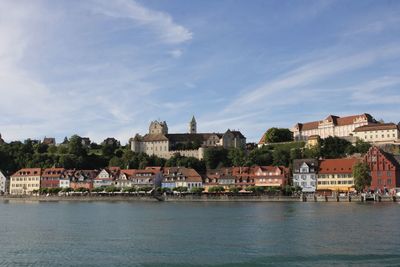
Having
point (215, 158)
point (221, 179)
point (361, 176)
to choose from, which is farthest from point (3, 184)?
point (361, 176)

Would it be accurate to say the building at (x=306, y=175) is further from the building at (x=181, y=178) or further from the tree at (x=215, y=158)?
the tree at (x=215, y=158)

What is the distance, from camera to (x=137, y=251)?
31.4m

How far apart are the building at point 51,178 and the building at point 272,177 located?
46735 mm

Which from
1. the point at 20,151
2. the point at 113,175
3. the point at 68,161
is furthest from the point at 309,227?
the point at 20,151

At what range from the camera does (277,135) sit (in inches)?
5212

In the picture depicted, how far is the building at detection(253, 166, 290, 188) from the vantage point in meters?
97.7

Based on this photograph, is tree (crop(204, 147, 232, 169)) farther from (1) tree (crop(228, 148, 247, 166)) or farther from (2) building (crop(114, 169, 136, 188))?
(2) building (crop(114, 169, 136, 188))

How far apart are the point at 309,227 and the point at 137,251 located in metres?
A: 16.0

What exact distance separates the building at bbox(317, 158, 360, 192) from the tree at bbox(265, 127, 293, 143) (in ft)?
122

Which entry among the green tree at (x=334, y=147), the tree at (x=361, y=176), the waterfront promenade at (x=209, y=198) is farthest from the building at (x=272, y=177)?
the tree at (x=361, y=176)

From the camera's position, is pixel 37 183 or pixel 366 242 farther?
pixel 37 183

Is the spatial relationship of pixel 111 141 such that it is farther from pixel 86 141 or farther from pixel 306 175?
pixel 306 175

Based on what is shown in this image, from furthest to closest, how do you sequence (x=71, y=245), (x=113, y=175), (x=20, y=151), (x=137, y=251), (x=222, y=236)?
(x=20, y=151) < (x=113, y=175) < (x=222, y=236) < (x=71, y=245) < (x=137, y=251)

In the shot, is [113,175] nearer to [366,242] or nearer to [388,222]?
[388,222]
